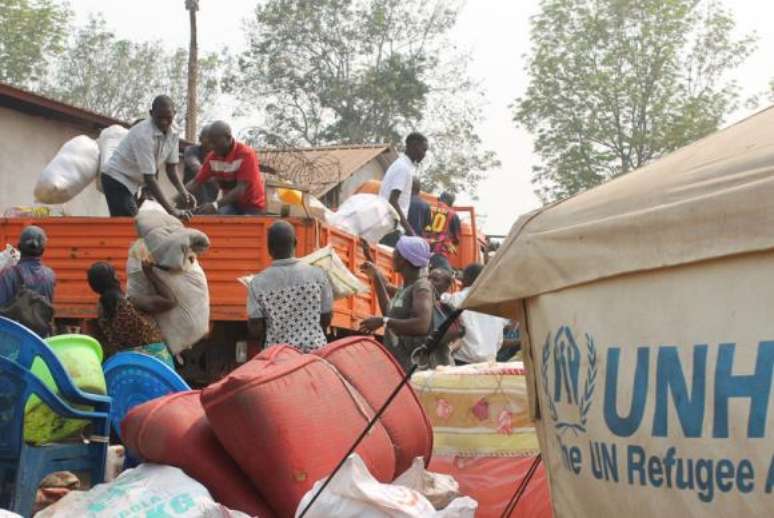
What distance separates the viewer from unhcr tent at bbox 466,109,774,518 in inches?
132

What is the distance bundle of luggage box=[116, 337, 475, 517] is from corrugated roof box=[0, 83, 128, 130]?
1507 centimetres

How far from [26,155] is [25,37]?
31.8 m

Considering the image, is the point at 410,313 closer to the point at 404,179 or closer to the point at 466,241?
the point at 404,179

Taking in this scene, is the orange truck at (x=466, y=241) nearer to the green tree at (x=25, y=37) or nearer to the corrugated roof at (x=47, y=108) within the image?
the corrugated roof at (x=47, y=108)

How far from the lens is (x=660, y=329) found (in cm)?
359

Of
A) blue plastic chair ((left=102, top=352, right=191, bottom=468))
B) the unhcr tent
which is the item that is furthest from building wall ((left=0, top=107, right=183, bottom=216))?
the unhcr tent

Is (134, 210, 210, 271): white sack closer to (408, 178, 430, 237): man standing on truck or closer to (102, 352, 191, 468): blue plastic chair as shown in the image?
(102, 352, 191, 468): blue plastic chair

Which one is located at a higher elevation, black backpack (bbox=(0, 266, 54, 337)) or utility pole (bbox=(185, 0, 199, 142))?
utility pole (bbox=(185, 0, 199, 142))

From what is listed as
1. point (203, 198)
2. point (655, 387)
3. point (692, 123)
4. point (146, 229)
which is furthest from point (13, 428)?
point (692, 123)

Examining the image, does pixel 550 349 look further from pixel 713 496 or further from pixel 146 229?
pixel 146 229

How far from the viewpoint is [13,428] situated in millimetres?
5270

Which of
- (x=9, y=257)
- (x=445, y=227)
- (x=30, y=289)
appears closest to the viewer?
(x=30, y=289)

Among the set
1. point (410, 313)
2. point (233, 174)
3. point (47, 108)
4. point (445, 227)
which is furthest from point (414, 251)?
point (47, 108)

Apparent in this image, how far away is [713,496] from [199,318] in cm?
520
